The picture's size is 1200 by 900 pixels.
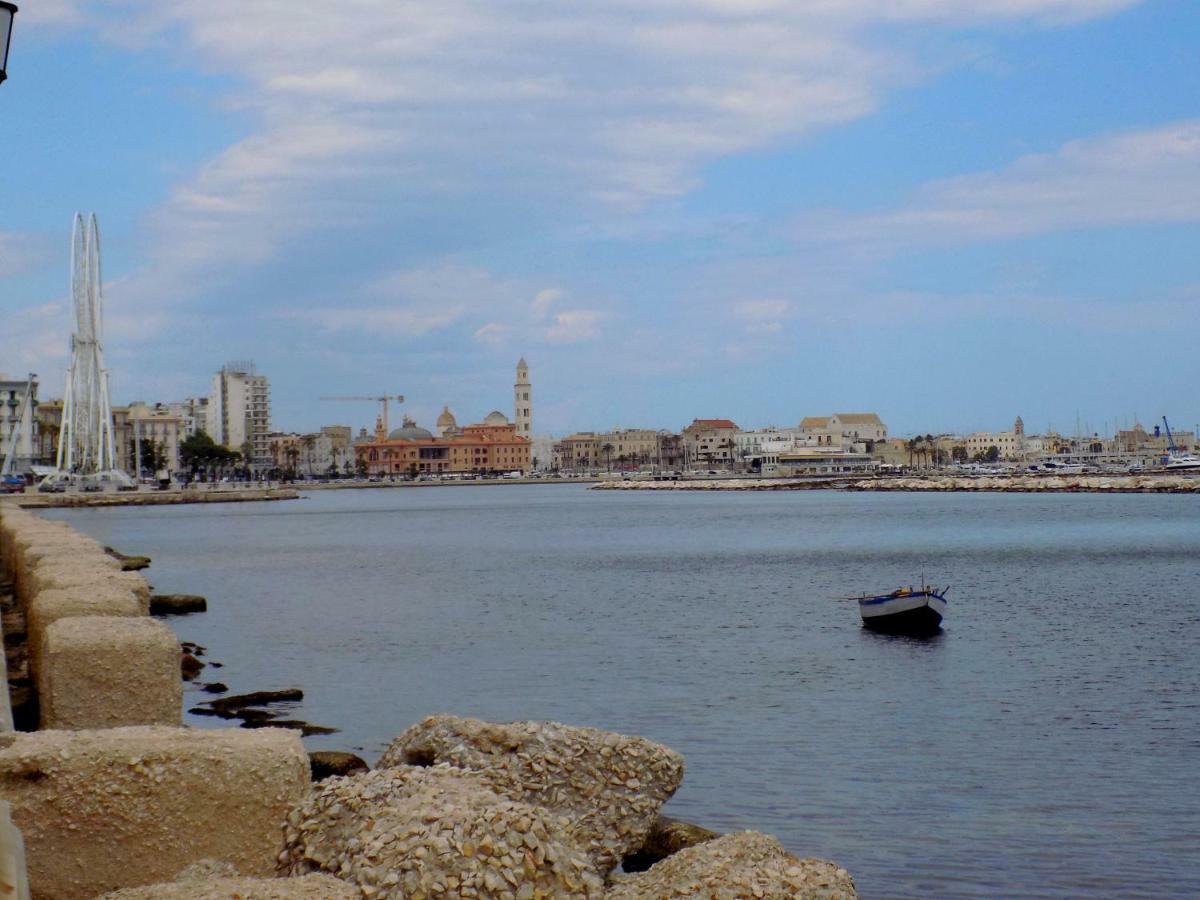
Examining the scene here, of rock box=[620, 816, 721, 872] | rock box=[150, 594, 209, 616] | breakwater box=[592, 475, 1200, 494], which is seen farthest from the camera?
breakwater box=[592, 475, 1200, 494]

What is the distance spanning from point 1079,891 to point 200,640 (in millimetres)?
21275

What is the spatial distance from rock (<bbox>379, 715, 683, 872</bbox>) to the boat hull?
21096 mm

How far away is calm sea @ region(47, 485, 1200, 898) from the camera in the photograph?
1249 cm

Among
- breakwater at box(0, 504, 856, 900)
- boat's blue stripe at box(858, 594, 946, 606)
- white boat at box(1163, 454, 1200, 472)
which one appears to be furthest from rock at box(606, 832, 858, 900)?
white boat at box(1163, 454, 1200, 472)

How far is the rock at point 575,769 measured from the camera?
7.57m

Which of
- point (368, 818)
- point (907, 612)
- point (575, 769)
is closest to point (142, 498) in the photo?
point (907, 612)

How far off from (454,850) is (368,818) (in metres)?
0.78

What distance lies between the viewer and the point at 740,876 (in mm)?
6207

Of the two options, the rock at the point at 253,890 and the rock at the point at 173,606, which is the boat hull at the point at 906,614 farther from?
the rock at the point at 253,890

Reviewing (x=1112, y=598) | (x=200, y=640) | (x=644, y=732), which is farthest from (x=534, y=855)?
(x=1112, y=598)

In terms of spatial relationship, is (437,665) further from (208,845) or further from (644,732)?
(208,845)

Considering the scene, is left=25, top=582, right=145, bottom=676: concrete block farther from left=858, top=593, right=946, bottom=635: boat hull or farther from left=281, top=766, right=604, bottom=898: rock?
left=858, top=593, right=946, bottom=635: boat hull

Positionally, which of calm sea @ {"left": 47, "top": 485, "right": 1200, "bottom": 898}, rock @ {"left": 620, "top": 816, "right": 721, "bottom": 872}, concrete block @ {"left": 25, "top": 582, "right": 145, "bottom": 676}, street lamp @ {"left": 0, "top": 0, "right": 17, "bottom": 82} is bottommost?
calm sea @ {"left": 47, "top": 485, "right": 1200, "bottom": 898}

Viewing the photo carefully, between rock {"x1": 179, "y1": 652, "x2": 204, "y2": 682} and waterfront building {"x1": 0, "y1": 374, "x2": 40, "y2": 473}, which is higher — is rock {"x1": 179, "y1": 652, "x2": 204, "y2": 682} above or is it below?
below
